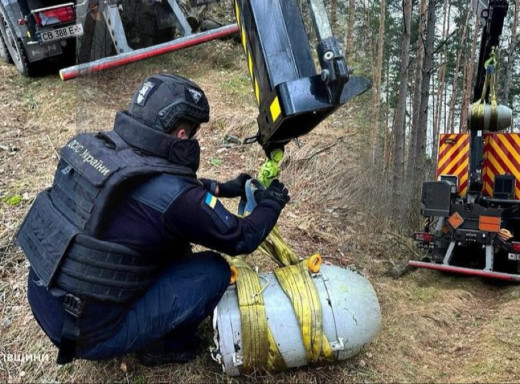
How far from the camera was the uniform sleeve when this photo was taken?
218 centimetres

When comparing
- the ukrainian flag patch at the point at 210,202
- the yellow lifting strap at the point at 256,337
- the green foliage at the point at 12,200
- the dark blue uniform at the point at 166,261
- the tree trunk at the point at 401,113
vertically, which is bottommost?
the tree trunk at the point at 401,113

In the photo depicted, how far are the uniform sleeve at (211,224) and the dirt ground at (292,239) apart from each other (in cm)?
74

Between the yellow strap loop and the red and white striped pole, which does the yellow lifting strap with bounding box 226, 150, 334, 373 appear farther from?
the red and white striped pole

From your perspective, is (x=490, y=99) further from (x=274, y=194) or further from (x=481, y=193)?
(x=274, y=194)

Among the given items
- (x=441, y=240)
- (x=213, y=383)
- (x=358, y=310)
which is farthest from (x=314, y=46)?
(x=441, y=240)

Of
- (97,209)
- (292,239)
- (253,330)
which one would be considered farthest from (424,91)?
(97,209)

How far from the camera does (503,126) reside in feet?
16.2

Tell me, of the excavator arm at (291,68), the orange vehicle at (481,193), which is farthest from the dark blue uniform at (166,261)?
the orange vehicle at (481,193)

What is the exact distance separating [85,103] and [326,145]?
9.49ft

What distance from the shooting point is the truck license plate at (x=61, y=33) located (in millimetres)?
Answer: 6121

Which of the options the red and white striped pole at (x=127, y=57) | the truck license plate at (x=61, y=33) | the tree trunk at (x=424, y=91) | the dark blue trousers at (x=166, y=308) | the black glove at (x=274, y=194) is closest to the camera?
the dark blue trousers at (x=166, y=308)

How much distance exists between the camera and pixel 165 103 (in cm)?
226

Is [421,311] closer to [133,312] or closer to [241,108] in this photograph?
[133,312]

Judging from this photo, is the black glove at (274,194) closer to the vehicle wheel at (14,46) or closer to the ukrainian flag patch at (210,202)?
the ukrainian flag patch at (210,202)
